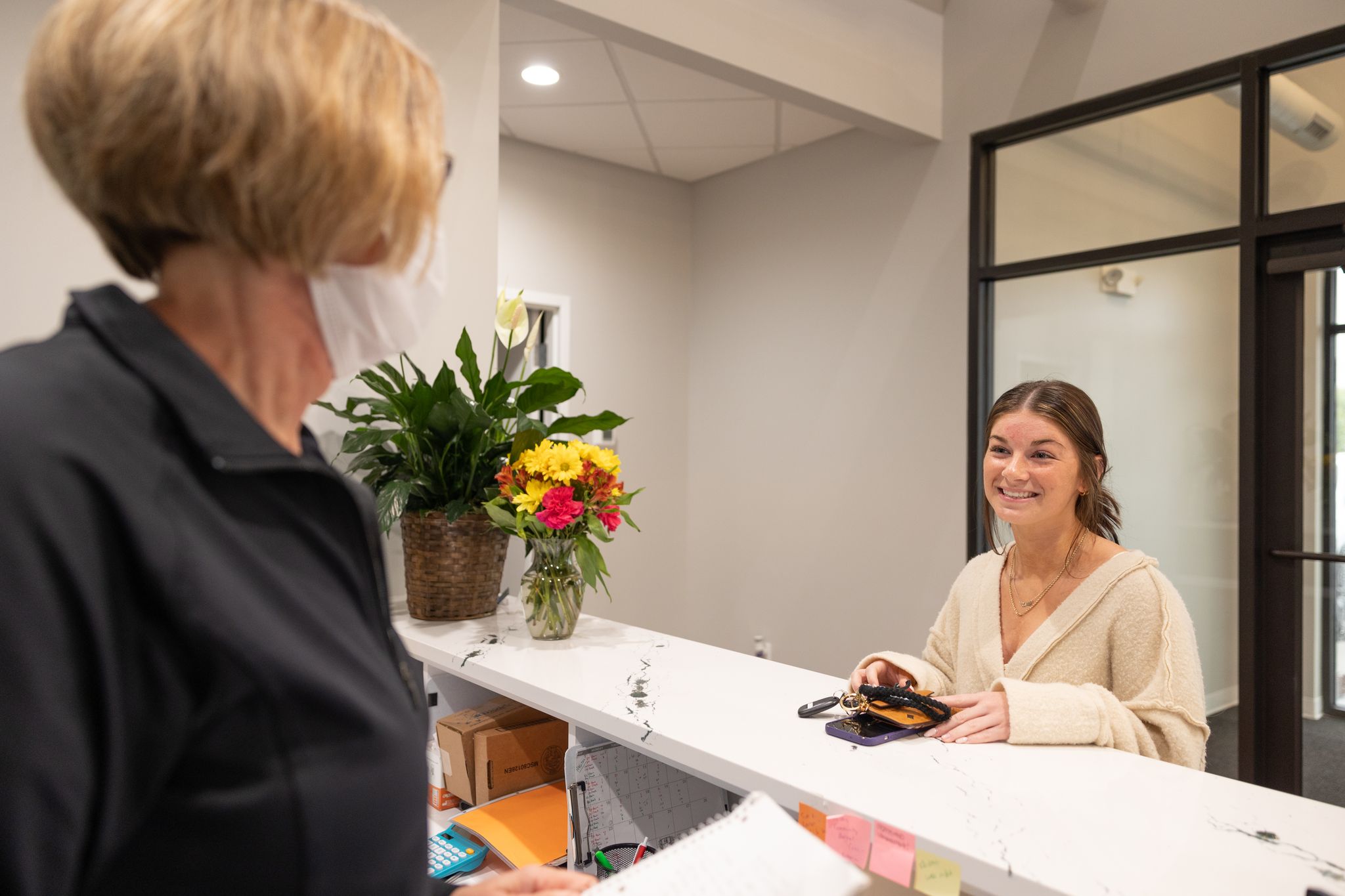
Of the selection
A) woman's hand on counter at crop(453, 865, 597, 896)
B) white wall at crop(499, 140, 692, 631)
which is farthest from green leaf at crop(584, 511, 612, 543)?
white wall at crop(499, 140, 692, 631)

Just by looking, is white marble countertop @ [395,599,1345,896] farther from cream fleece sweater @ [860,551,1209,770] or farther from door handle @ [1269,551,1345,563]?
door handle @ [1269,551,1345,563]

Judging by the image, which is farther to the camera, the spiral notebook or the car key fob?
the car key fob

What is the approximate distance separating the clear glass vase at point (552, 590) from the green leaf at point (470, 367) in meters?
0.41

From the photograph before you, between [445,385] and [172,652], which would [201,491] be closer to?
[172,652]

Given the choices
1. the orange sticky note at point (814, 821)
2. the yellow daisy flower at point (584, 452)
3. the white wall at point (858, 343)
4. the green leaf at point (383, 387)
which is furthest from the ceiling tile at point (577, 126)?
the orange sticky note at point (814, 821)

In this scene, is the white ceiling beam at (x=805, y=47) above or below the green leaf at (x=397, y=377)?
above

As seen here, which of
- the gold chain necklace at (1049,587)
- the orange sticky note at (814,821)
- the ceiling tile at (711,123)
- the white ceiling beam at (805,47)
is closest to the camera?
the orange sticky note at (814,821)

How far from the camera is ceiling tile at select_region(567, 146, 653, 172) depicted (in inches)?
163

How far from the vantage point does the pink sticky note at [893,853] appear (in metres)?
0.88

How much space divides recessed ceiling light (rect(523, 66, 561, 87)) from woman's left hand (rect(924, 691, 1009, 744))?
2.83m

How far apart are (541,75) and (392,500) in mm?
2142

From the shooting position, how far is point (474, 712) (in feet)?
5.44

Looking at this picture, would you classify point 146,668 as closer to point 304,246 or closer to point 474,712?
point 304,246

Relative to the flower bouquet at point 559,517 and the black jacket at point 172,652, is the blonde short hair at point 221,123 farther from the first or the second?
the flower bouquet at point 559,517
